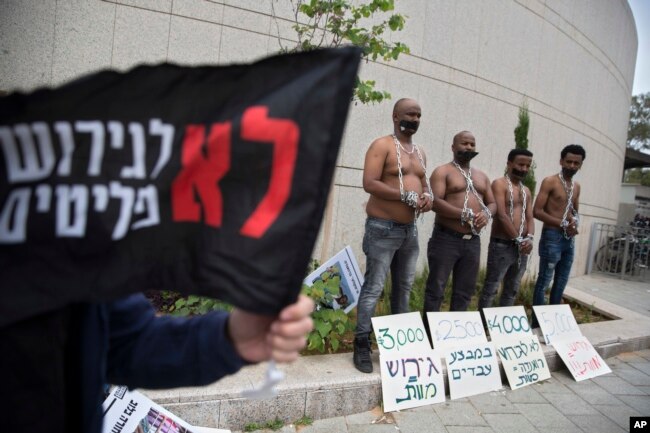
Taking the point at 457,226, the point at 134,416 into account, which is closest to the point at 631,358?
the point at 457,226

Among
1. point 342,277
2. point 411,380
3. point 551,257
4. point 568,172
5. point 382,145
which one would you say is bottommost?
point 411,380

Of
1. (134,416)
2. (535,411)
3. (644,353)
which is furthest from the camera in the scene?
(644,353)

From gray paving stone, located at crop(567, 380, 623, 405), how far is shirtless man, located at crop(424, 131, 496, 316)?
4.14 feet

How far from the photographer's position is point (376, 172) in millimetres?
3775

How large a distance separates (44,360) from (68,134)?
0.46m

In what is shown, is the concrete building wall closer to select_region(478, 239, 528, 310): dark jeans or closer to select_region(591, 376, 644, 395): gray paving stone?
select_region(478, 239, 528, 310): dark jeans

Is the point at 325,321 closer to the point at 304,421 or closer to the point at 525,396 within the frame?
the point at 304,421

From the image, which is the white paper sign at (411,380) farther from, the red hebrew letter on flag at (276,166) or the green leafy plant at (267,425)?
the red hebrew letter on flag at (276,166)

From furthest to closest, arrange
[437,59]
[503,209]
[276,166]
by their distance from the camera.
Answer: [437,59], [503,209], [276,166]

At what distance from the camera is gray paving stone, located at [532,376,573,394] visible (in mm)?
4012

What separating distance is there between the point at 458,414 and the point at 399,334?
2.40ft

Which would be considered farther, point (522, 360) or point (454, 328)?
point (522, 360)

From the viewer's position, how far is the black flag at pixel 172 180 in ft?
2.97

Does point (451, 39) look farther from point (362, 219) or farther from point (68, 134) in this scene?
point (68, 134)
